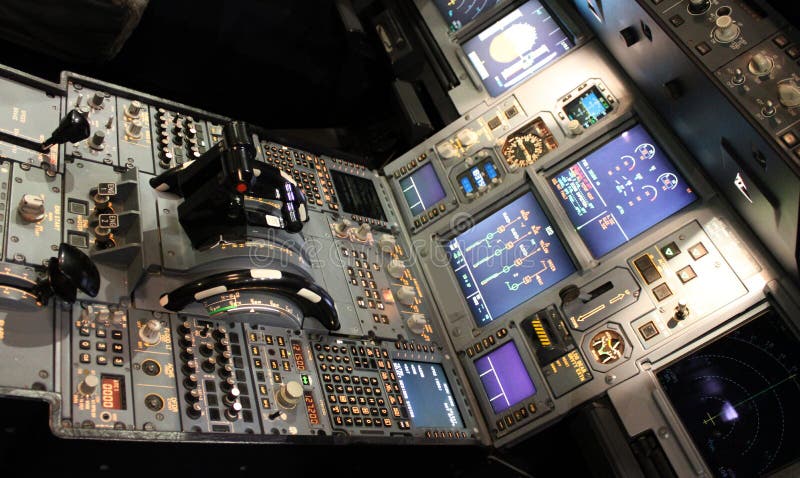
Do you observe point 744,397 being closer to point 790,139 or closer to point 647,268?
point 647,268

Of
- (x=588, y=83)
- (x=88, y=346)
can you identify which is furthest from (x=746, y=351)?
(x=88, y=346)

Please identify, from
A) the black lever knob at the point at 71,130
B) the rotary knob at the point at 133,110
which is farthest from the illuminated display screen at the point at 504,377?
the black lever knob at the point at 71,130

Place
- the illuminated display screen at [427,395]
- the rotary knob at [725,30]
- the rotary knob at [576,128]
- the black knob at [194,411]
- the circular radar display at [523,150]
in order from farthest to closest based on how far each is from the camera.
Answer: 1. the circular radar display at [523,150]
2. the rotary knob at [576,128]
3. the illuminated display screen at [427,395]
4. the rotary knob at [725,30]
5. the black knob at [194,411]

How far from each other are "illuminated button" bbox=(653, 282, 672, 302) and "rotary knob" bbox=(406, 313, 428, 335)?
1.31 meters

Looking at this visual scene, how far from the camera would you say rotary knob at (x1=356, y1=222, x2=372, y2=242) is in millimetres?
4676

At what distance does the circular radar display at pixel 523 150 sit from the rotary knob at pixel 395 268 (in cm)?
100

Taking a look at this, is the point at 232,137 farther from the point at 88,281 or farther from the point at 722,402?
the point at 722,402

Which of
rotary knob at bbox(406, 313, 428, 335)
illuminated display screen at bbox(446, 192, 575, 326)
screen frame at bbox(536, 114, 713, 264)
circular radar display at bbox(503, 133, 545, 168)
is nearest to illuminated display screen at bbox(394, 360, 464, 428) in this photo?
rotary knob at bbox(406, 313, 428, 335)

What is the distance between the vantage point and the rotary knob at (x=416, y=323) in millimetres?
4398

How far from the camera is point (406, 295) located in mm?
4539

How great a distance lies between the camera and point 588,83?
193 inches

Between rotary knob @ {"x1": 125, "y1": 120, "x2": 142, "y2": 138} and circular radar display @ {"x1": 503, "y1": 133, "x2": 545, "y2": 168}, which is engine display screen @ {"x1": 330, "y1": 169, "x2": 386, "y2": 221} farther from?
rotary knob @ {"x1": 125, "y1": 120, "x2": 142, "y2": 138}

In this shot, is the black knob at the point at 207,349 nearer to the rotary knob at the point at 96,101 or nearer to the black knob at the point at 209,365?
the black knob at the point at 209,365

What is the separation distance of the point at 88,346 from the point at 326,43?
339cm
